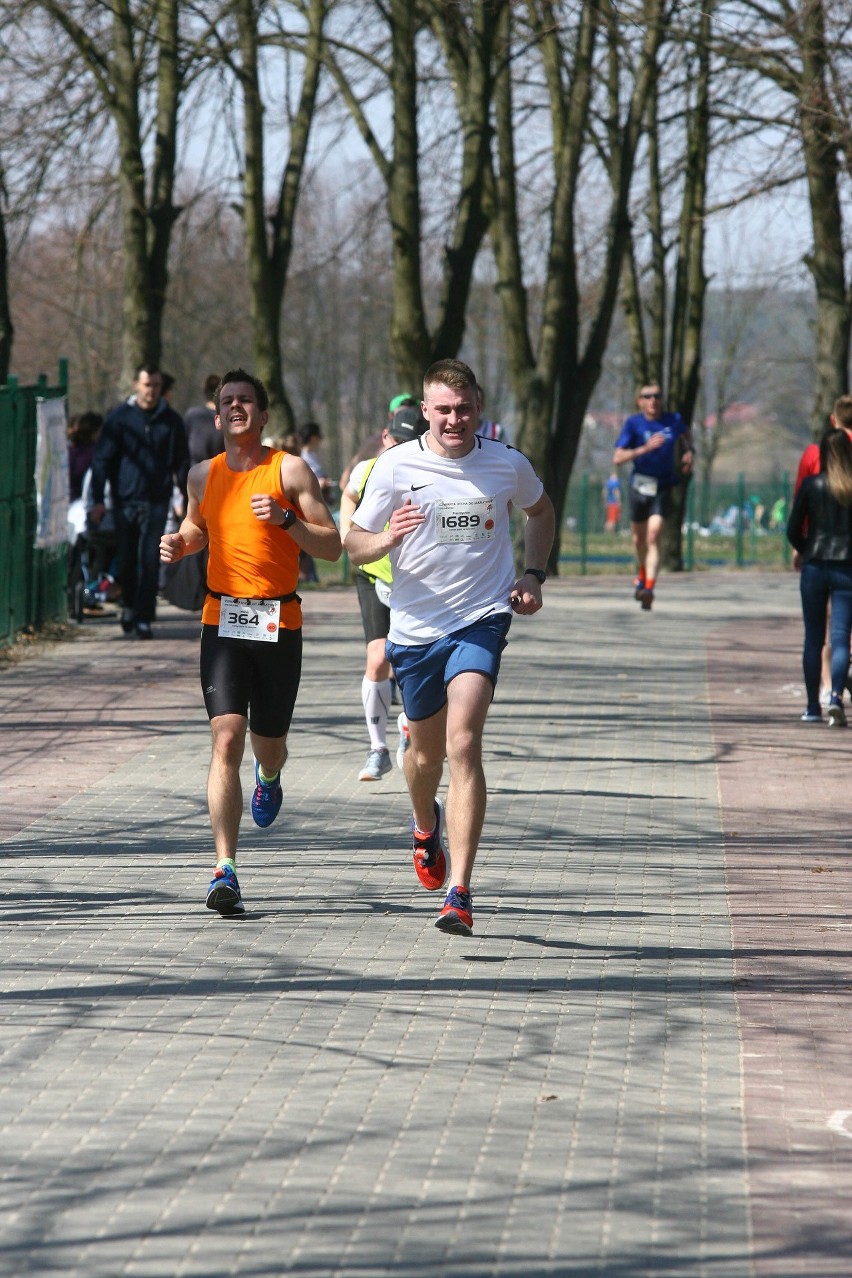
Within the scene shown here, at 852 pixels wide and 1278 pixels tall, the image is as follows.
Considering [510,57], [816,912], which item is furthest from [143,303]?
[816,912]

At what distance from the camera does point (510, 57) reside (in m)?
22.8

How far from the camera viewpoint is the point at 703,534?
125 feet

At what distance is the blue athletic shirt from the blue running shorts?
1131cm

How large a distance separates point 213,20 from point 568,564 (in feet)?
48.5

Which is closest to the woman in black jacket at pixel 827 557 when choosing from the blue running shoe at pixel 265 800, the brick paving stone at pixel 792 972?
the brick paving stone at pixel 792 972

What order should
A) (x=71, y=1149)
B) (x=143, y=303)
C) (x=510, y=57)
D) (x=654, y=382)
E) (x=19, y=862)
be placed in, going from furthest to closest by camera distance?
(x=654, y=382) → (x=510, y=57) → (x=143, y=303) → (x=19, y=862) → (x=71, y=1149)

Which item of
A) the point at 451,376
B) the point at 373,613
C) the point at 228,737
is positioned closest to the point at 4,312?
the point at 373,613

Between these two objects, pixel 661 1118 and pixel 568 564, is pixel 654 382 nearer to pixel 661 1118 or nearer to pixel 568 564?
pixel 568 564

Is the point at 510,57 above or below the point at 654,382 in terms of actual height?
above

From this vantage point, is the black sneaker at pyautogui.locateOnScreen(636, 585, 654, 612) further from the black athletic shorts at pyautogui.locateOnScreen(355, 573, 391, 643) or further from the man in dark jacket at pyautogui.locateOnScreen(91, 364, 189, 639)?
the black athletic shorts at pyautogui.locateOnScreen(355, 573, 391, 643)

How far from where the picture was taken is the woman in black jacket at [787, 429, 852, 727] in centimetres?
1173

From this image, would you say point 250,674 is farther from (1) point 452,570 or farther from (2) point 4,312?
(2) point 4,312

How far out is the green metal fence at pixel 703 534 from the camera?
34.2 metres

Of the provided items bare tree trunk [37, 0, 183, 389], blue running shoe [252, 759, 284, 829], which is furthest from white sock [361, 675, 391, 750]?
bare tree trunk [37, 0, 183, 389]
